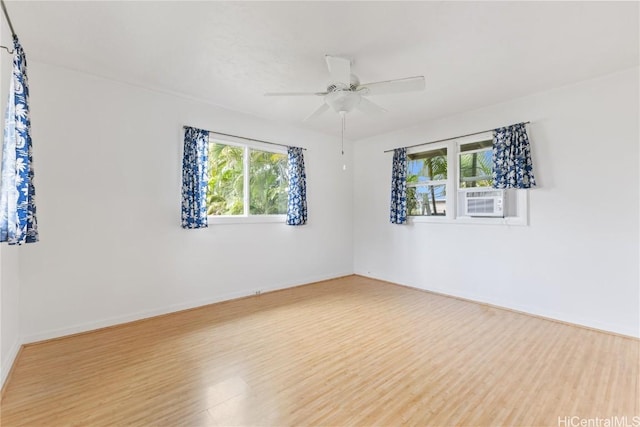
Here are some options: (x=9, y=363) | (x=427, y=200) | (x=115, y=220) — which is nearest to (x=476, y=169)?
(x=427, y=200)

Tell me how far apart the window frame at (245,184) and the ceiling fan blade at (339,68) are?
2065mm

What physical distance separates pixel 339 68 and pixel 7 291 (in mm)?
3213

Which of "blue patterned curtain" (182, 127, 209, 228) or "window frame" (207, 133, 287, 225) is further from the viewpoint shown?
"window frame" (207, 133, 287, 225)

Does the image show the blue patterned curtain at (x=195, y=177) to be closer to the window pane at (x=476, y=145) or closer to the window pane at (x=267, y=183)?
the window pane at (x=267, y=183)

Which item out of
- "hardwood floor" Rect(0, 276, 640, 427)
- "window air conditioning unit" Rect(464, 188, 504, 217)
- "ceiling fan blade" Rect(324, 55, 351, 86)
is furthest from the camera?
"window air conditioning unit" Rect(464, 188, 504, 217)

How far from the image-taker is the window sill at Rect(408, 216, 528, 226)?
12.0 ft

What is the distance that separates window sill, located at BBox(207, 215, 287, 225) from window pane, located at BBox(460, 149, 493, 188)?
9.25ft

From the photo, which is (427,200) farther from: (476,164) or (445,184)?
(476,164)

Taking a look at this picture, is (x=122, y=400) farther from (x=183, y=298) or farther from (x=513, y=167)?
(x=513, y=167)

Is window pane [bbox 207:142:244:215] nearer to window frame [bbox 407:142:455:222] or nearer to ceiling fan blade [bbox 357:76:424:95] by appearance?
ceiling fan blade [bbox 357:76:424:95]

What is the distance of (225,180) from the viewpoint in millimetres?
4156

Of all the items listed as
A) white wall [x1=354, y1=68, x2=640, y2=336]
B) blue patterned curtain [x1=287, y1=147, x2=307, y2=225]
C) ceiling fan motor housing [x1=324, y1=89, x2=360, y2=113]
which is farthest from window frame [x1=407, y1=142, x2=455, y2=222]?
ceiling fan motor housing [x1=324, y1=89, x2=360, y2=113]

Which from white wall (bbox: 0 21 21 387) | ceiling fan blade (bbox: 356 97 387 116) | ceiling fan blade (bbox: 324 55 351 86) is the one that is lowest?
white wall (bbox: 0 21 21 387)

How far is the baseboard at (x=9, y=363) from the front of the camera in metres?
2.01
